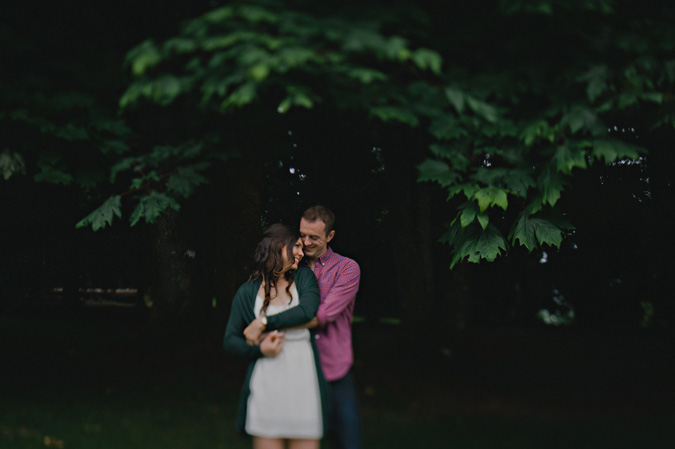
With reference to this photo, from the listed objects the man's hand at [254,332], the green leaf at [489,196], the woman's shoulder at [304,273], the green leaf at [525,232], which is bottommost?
the man's hand at [254,332]

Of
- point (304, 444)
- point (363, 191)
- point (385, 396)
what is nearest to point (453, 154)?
point (304, 444)

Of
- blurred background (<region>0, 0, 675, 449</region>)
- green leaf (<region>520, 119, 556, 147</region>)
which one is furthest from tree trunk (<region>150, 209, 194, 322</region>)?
green leaf (<region>520, 119, 556, 147</region>)

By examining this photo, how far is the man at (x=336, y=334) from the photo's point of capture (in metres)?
4.42

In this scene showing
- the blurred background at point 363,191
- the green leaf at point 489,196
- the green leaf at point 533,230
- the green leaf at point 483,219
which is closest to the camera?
the blurred background at point 363,191

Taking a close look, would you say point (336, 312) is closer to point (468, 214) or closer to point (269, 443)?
point (269, 443)

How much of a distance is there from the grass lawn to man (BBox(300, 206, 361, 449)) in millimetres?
3467

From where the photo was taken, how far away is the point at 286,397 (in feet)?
13.3

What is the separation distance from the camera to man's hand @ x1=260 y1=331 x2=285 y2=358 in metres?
3.97

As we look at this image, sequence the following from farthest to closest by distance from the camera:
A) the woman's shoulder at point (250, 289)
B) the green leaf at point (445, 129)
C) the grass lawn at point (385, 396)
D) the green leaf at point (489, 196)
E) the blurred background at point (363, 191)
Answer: the grass lawn at point (385, 396) → the green leaf at point (489, 196) → the green leaf at point (445, 129) → the blurred background at point (363, 191) → the woman's shoulder at point (250, 289)

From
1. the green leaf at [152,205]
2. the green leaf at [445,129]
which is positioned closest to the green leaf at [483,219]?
the green leaf at [445,129]

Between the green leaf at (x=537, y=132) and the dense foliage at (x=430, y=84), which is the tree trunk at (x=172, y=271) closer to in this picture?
the dense foliage at (x=430, y=84)

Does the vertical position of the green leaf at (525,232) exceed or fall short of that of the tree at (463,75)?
it falls short

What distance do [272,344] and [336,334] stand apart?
62 cm

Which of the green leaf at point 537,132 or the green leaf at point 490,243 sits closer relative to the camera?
the green leaf at point 537,132
